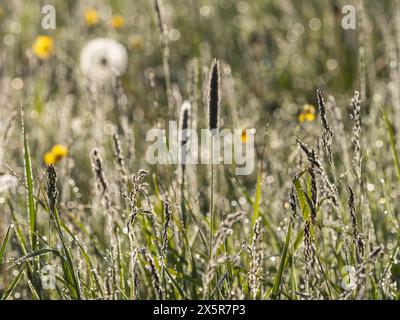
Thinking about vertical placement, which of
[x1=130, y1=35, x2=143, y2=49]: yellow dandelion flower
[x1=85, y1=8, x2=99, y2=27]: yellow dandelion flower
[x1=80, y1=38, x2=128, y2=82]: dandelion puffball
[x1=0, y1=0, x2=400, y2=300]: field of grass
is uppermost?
[x1=85, y1=8, x2=99, y2=27]: yellow dandelion flower

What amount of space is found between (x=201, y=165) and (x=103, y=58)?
149 centimetres

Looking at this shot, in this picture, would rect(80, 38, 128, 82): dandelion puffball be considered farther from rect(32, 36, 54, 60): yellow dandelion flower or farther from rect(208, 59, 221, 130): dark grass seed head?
Answer: rect(208, 59, 221, 130): dark grass seed head

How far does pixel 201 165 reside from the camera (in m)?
2.64

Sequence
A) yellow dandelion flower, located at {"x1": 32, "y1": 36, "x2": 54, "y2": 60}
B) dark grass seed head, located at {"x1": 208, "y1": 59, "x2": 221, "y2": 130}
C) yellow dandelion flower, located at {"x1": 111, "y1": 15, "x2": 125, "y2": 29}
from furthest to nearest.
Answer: yellow dandelion flower, located at {"x1": 111, "y1": 15, "x2": 125, "y2": 29} < yellow dandelion flower, located at {"x1": 32, "y1": 36, "x2": 54, "y2": 60} < dark grass seed head, located at {"x1": 208, "y1": 59, "x2": 221, "y2": 130}

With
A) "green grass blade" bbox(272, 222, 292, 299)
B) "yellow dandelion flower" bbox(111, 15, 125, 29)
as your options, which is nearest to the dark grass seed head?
"green grass blade" bbox(272, 222, 292, 299)

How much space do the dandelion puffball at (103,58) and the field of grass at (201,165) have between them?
11 millimetres

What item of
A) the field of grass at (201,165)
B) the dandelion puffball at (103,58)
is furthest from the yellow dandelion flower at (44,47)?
the dandelion puffball at (103,58)

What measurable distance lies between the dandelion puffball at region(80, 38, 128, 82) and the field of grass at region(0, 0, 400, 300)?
0.04ft

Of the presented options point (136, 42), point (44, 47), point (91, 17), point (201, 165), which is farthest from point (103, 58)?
point (201, 165)

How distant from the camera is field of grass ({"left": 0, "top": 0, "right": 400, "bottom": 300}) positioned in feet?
4.60

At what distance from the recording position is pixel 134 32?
4.43m

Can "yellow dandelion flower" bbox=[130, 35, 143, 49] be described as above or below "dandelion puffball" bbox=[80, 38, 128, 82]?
above
